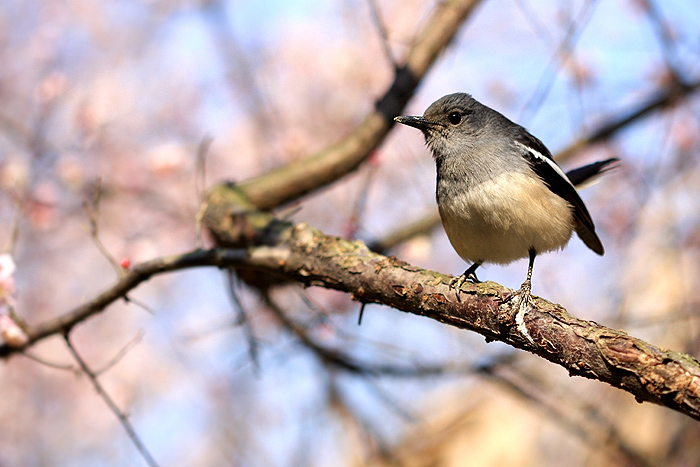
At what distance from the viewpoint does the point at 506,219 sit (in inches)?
123

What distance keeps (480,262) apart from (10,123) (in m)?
5.95

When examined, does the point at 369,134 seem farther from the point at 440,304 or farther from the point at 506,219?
the point at 440,304

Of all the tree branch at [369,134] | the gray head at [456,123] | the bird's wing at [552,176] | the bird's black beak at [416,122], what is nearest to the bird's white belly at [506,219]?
the bird's wing at [552,176]

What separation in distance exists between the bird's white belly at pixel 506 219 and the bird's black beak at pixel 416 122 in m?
0.68

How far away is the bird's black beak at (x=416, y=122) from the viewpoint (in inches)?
150

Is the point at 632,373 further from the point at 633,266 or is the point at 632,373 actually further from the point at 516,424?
the point at 516,424

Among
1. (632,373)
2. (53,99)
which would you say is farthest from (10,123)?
(632,373)

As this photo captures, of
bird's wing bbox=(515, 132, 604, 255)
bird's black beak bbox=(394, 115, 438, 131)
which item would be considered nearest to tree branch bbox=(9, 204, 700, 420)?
bird's black beak bbox=(394, 115, 438, 131)

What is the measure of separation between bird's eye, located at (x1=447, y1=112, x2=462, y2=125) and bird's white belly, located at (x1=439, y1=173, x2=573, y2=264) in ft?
2.31

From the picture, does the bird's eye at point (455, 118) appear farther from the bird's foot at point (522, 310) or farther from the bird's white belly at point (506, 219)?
the bird's foot at point (522, 310)

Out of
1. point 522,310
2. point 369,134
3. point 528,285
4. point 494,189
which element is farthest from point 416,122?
point 522,310

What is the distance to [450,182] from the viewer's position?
350 cm

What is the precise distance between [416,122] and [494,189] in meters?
0.92

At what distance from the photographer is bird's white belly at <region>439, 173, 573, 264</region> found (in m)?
3.13
